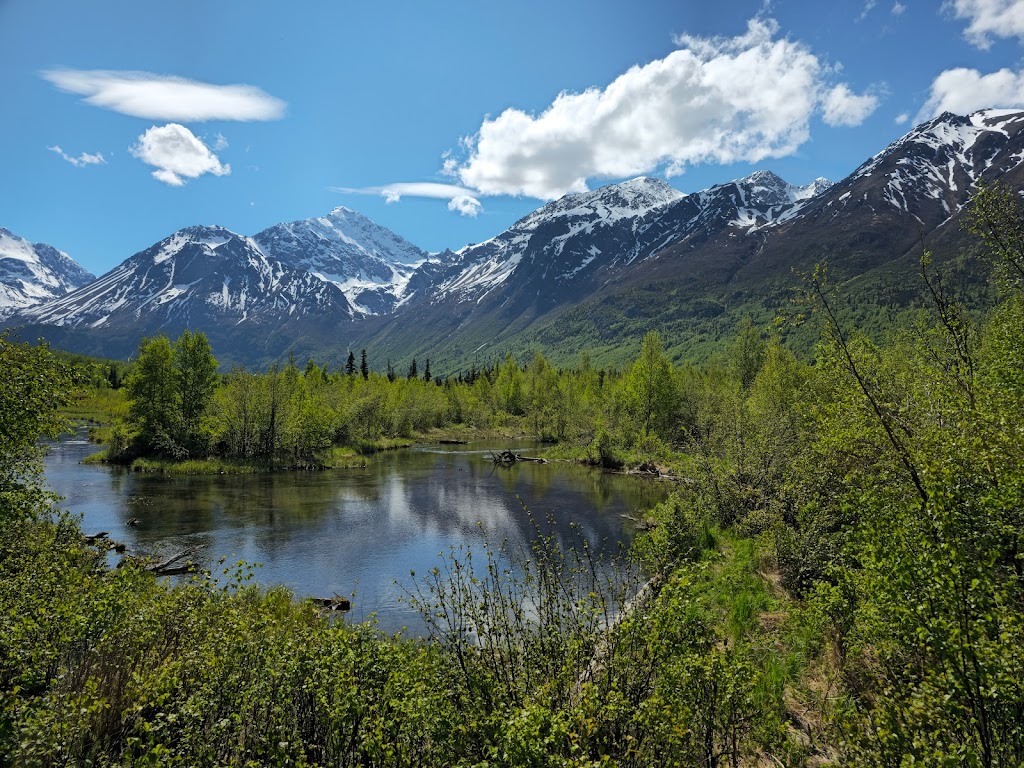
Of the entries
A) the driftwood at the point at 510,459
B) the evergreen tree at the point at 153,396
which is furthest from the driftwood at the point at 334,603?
the evergreen tree at the point at 153,396

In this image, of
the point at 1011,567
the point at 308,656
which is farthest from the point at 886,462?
the point at 308,656

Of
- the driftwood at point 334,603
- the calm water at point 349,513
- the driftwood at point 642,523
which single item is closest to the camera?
the driftwood at point 334,603

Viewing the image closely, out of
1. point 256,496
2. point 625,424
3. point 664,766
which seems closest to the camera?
point 664,766

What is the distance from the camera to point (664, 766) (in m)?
7.39

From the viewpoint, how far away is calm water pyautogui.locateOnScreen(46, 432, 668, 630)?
2784cm

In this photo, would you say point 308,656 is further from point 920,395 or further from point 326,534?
point 326,534

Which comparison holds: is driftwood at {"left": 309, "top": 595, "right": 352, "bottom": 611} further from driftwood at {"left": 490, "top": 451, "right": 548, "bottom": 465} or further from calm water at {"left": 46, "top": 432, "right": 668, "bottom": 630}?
driftwood at {"left": 490, "top": 451, "right": 548, "bottom": 465}

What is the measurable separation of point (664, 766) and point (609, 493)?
139 feet

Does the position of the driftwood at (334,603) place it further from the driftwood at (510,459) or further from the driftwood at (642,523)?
the driftwood at (510,459)

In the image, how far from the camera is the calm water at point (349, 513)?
27.8 metres

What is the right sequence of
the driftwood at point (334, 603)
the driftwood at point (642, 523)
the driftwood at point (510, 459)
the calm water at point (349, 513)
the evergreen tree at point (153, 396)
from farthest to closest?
the driftwood at point (510, 459), the evergreen tree at point (153, 396), the driftwood at point (642, 523), the calm water at point (349, 513), the driftwood at point (334, 603)

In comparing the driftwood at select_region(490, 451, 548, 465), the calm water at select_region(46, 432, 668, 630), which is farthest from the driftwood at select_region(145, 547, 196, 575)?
the driftwood at select_region(490, 451, 548, 465)

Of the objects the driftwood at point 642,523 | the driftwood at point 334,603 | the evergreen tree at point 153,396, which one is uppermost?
the evergreen tree at point 153,396

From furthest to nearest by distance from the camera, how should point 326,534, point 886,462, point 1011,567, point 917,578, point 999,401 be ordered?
1. point 326,534
2. point 886,462
3. point 999,401
4. point 1011,567
5. point 917,578
